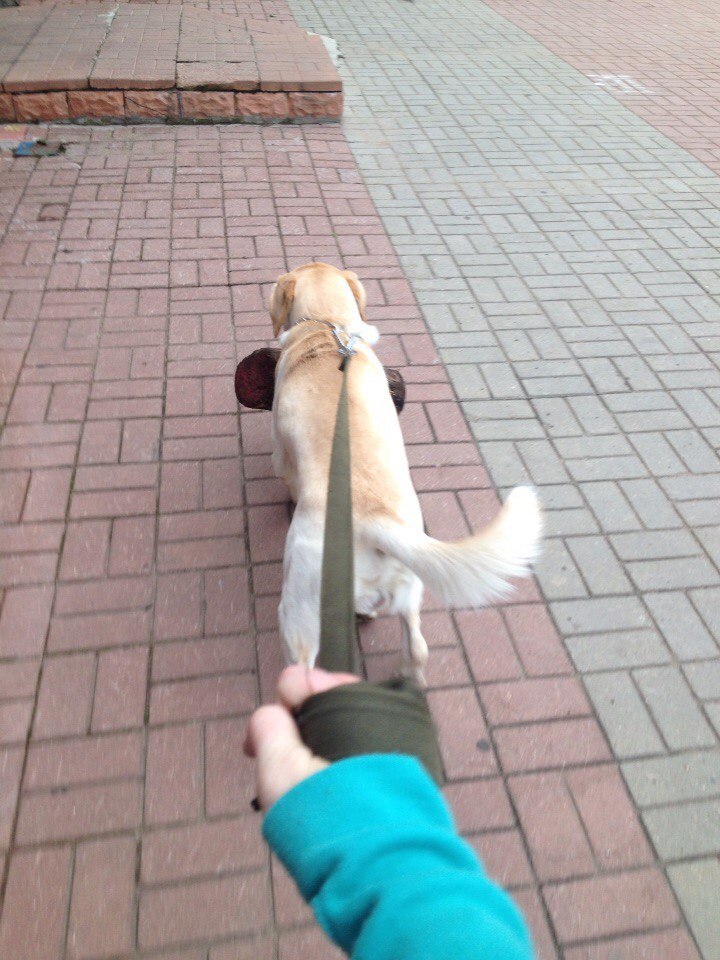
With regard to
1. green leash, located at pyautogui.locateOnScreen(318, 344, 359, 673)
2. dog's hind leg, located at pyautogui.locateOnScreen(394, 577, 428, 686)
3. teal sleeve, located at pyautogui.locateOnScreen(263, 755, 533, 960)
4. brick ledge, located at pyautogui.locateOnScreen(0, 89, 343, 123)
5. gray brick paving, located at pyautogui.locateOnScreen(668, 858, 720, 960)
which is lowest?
gray brick paving, located at pyautogui.locateOnScreen(668, 858, 720, 960)

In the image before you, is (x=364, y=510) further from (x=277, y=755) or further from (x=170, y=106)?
(x=170, y=106)

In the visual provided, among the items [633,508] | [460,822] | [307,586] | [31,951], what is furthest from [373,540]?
[633,508]

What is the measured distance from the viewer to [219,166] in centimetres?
554

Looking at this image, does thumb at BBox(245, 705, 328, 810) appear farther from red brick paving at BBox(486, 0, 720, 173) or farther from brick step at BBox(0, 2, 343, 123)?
red brick paving at BBox(486, 0, 720, 173)

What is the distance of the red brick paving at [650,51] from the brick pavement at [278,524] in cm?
160

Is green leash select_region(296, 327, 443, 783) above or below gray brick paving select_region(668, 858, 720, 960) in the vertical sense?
above

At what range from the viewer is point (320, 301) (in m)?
2.76

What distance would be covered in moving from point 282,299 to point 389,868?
2.36m

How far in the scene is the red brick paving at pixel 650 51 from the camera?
6.95 meters

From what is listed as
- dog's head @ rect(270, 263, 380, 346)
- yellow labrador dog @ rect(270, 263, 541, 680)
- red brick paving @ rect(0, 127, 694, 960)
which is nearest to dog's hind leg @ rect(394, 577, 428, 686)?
yellow labrador dog @ rect(270, 263, 541, 680)

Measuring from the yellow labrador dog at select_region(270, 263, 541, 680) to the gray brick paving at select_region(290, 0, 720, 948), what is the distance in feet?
2.86

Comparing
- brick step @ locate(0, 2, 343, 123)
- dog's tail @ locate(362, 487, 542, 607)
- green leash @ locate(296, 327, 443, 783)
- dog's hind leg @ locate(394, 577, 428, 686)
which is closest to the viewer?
green leash @ locate(296, 327, 443, 783)

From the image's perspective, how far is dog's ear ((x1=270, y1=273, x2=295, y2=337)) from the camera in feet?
9.20

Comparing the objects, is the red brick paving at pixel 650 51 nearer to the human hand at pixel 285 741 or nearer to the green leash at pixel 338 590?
the green leash at pixel 338 590
